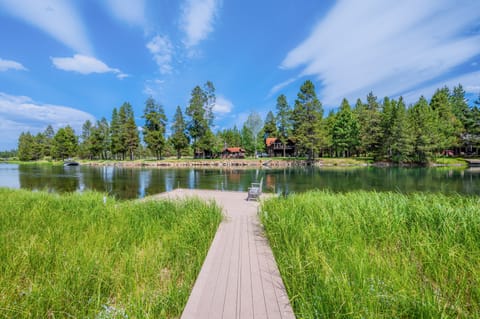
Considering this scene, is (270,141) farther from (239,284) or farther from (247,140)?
(239,284)

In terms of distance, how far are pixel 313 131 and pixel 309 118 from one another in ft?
9.35

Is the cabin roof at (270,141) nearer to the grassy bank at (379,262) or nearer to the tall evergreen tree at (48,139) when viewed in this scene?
the grassy bank at (379,262)

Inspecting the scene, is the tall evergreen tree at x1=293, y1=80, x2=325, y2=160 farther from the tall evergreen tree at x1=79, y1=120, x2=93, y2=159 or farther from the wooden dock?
the tall evergreen tree at x1=79, y1=120, x2=93, y2=159

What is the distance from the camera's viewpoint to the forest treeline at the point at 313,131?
36625mm

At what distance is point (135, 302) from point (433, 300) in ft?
12.0

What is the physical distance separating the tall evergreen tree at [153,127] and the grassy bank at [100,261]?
153ft

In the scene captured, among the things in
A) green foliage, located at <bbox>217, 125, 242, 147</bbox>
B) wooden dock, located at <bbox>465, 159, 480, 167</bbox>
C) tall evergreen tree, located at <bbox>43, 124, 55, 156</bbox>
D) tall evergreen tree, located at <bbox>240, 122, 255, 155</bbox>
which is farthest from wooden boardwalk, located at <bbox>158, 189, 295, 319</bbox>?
tall evergreen tree, located at <bbox>43, 124, 55, 156</bbox>

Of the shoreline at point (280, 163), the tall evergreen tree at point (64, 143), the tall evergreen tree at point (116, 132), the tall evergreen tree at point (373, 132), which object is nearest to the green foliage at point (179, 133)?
the shoreline at point (280, 163)

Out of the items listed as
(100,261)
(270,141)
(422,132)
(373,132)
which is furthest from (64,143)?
(422,132)

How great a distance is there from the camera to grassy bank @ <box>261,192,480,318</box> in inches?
91.0

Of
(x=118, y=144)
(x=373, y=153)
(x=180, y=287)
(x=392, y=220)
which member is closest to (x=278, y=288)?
(x=180, y=287)

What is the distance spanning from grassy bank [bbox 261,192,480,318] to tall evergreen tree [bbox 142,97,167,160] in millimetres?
50124

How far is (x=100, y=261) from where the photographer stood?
11.2 ft

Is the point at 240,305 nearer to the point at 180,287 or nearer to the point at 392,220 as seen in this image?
the point at 180,287
